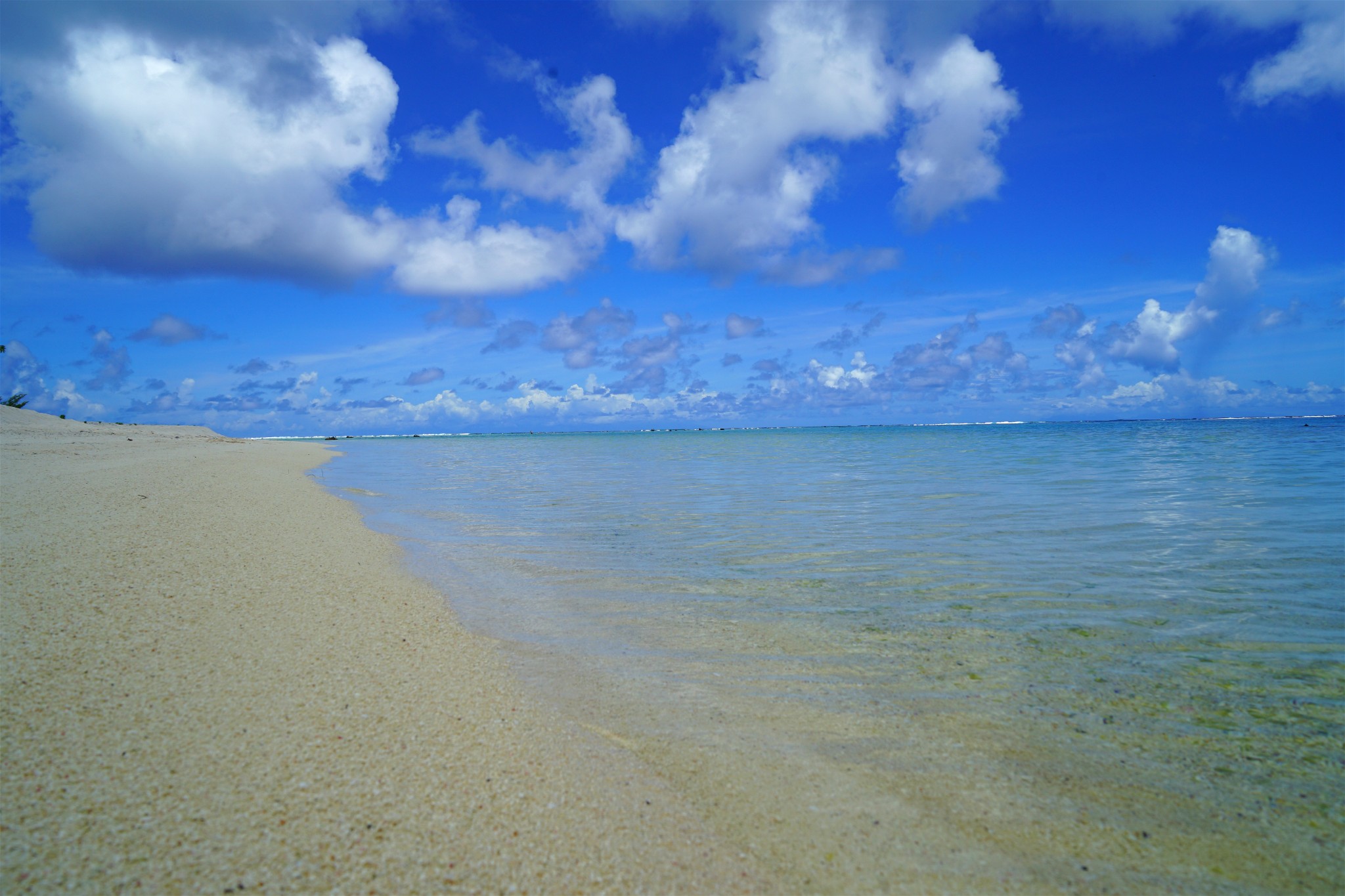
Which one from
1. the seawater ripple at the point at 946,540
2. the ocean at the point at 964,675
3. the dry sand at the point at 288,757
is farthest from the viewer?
the seawater ripple at the point at 946,540

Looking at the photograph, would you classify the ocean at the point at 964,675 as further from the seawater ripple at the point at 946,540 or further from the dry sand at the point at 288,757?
the dry sand at the point at 288,757

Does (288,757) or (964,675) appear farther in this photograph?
(964,675)

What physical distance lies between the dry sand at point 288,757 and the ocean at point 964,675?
0.44m

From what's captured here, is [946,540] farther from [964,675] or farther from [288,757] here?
[288,757]

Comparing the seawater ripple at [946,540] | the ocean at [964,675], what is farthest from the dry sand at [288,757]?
the seawater ripple at [946,540]

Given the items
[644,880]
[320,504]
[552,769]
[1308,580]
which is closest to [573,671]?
[552,769]

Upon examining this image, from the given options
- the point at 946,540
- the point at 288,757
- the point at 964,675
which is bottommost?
the point at 964,675

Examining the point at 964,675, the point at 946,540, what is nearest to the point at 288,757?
the point at 964,675

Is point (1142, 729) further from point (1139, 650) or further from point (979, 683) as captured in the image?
point (1139, 650)

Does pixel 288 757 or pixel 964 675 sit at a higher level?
pixel 288 757

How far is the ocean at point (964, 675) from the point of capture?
9.71 ft

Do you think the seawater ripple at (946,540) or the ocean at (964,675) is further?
the seawater ripple at (946,540)

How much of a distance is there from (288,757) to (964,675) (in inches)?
172

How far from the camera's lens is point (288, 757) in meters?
3.13
